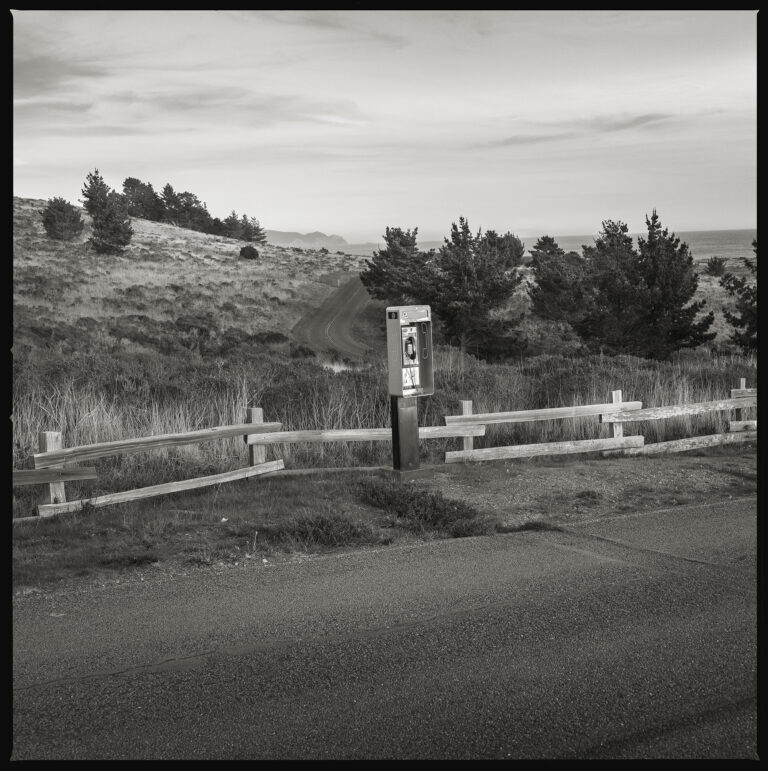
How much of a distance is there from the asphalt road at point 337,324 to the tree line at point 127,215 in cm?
1640

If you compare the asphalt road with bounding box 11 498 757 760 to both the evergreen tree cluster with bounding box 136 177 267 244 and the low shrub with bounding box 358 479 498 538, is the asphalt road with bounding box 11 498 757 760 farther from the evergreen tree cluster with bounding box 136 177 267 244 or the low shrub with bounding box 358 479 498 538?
the evergreen tree cluster with bounding box 136 177 267 244

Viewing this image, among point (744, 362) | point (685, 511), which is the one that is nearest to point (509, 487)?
point (685, 511)

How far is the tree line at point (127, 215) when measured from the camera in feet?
197

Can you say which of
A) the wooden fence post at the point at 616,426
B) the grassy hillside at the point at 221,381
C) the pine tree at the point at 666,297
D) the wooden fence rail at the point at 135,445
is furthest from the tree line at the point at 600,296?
the wooden fence rail at the point at 135,445

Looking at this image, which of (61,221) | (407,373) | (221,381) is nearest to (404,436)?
(407,373)

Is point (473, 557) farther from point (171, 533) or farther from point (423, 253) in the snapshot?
point (423, 253)

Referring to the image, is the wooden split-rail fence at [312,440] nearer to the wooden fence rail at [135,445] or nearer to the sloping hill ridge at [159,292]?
the wooden fence rail at [135,445]

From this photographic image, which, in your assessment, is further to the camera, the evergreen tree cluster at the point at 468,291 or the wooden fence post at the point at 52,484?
the evergreen tree cluster at the point at 468,291

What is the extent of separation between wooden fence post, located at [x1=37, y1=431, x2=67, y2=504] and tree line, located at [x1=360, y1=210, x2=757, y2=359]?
2536 cm

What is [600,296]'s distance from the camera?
33.8 meters

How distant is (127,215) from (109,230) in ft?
11.5

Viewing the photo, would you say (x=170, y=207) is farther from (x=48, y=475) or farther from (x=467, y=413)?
(x=48, y=475)

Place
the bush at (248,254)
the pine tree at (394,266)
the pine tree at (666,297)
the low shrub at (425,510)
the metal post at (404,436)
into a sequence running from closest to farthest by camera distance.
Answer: the low shrub at (425,510) < the metal post at (404,436) < the pine tree at (666,297) < the pine tree at (394,266) < the bush at (248,254)

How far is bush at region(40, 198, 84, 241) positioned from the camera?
63.1 metres
